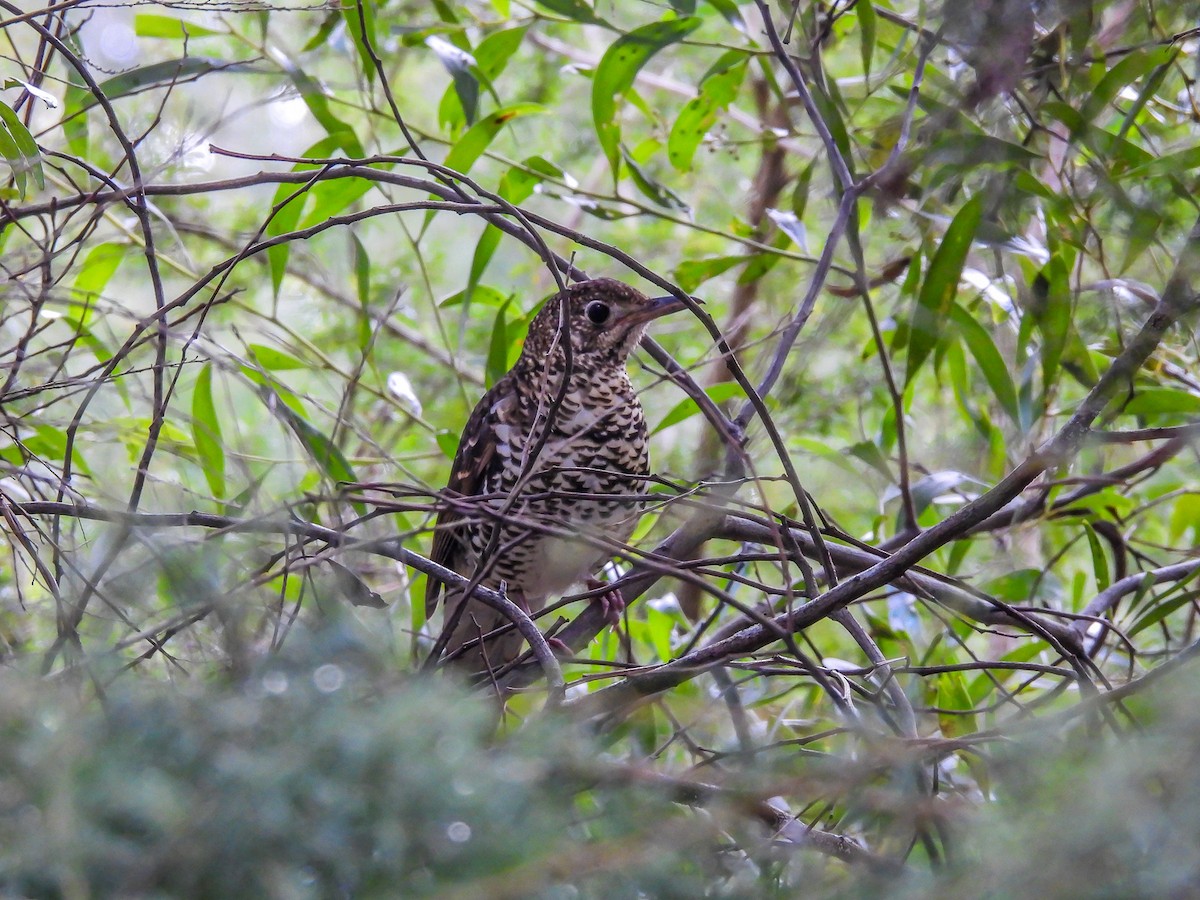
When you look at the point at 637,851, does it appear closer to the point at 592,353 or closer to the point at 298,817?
the point at 298,817

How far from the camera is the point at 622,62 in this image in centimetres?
195

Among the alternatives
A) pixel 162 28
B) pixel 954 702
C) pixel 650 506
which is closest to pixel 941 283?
pixel 650 506

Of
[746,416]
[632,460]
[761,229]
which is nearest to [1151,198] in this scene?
[746,416]

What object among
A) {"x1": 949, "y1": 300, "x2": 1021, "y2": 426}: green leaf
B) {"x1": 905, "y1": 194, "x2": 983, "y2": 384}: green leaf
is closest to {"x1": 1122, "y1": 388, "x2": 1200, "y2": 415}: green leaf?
{"x1": 949, "y1": 300, "x2": 1021, "y2": 426}: green leaf

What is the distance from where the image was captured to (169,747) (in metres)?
0.52

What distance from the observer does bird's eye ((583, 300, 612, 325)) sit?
78.4 inches

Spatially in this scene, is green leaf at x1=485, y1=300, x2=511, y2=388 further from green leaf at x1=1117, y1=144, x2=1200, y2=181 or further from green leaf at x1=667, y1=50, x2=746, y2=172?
green leaf at x1=1117, y1=144, x2=1200, y2=181

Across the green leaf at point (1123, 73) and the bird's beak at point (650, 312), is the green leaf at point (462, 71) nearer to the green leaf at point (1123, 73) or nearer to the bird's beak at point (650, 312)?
the bird's beak at point (650, 312)

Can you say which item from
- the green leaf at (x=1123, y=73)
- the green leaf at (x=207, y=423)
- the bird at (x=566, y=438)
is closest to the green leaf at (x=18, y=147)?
the green leaf at (x=207, y=423)

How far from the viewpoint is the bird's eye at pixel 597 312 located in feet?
6.53

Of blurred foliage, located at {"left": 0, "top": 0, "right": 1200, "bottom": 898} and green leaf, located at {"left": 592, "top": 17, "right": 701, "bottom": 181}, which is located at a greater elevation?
green leaf, located at {"left": 592, "top": 17, "right": 701, "bottom": 181}

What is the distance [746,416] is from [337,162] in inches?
30.9

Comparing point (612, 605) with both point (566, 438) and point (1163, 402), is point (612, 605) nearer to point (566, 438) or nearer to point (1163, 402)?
point (566, 438)

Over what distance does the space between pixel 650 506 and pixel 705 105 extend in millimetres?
849
